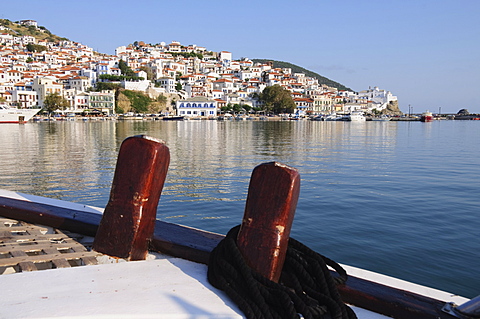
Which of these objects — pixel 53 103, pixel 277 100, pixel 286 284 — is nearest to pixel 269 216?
pixel 286 284

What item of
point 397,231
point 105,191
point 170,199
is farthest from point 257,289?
point 105,191

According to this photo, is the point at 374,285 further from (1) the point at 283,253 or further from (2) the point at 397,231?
(2) the point at 397,231

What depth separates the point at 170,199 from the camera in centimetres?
1002

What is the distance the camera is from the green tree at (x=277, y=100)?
10411 cm

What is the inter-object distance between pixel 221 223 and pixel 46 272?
5709 mm

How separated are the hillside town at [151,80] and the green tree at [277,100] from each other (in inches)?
191

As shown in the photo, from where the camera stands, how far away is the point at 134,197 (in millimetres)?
2566

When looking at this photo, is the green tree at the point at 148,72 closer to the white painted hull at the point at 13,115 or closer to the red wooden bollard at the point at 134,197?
the white painted hull at the point at 13,115

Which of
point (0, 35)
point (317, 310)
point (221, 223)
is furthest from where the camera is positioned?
point (0, 35)

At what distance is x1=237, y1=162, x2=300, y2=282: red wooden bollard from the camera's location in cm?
211

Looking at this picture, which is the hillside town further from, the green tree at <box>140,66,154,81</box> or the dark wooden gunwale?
the dark wooden gunwale

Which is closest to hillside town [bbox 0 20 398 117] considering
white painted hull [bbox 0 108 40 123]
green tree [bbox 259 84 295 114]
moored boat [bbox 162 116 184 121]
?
green tree [bbox 259 84 295 114]

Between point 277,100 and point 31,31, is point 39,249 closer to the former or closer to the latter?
point 277,100

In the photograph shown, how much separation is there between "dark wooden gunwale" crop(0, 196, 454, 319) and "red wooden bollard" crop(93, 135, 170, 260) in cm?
16
